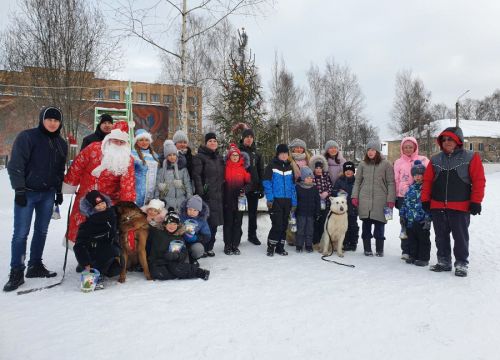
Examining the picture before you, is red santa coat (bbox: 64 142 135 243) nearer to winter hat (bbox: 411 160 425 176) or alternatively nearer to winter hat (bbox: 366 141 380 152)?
winter hat (bbox: 366 141 380 152)

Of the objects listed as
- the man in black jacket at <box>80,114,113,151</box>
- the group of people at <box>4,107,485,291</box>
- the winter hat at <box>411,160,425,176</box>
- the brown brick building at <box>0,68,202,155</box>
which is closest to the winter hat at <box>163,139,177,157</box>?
the group of people at <box>4,107,485,291</box>

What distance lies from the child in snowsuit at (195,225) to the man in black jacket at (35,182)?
1646 millimetres

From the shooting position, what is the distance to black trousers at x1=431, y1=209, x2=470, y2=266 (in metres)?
4.56

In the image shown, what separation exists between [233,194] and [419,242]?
9.68 feet

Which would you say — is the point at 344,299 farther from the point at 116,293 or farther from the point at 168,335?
the point at 116,293

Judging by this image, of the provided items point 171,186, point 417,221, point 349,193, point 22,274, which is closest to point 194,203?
point 171,186

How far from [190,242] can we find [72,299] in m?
1.58

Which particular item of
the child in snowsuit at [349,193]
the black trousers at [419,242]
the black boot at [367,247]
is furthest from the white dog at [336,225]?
the black trousers at [419,242]

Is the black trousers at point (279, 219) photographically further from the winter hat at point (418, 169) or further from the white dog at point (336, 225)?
the winter hat at point (418, 169)

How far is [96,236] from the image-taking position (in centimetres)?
403

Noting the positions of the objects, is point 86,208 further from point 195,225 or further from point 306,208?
point 306,208

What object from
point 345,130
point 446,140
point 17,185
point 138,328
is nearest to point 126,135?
point 17,185

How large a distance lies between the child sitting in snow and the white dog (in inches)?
104

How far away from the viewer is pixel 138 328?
3.04 metres
